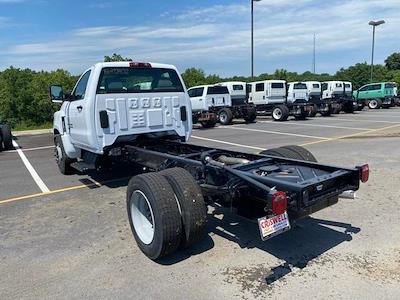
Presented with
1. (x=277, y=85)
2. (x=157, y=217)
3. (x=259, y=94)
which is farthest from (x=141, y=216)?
(x=277, y=85)

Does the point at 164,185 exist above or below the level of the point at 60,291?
above

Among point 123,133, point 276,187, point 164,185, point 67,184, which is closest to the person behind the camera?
point 276,187

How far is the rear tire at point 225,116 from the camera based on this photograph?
21141mm

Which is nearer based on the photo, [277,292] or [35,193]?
[277,292]

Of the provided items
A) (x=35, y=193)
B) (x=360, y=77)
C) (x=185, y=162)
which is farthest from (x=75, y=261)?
(x=360, y=77)

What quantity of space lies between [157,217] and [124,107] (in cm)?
304

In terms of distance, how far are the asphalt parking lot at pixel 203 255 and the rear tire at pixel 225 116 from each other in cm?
1447

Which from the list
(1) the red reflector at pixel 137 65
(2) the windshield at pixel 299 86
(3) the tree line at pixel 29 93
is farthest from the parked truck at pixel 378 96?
(1) the red reflector at pixel 137 65

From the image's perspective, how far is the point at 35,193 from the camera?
23.4 feet

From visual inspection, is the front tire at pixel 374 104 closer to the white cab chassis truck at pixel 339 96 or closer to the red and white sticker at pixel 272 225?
the white cab chassis truck at pixel 339 96

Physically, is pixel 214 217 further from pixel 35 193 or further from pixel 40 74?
pixel 40 74

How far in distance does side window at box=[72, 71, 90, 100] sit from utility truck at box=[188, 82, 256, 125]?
13.8 metres

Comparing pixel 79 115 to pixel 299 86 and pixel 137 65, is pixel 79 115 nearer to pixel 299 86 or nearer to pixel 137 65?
pixel 137 65

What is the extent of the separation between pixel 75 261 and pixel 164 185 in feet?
4.15
